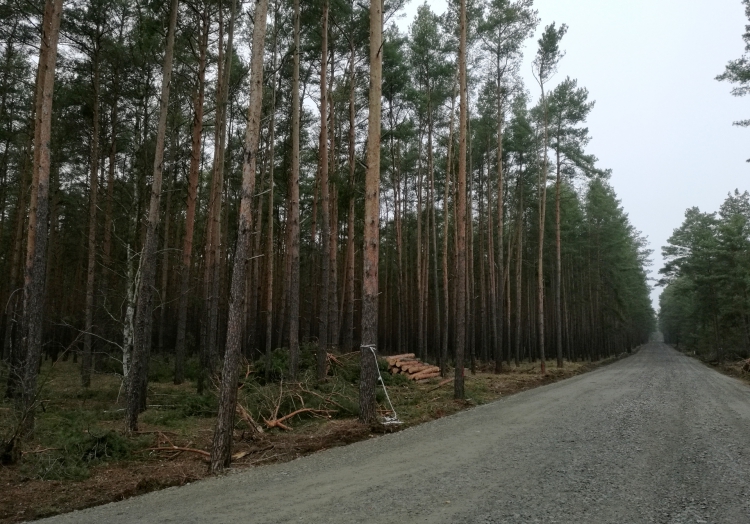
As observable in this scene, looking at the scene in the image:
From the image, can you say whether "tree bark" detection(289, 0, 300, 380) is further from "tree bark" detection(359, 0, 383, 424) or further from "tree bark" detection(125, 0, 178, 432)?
"tree bark" detection(125, 0, 178, 432)

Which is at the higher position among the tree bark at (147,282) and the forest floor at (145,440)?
the tree bark at (147,282)

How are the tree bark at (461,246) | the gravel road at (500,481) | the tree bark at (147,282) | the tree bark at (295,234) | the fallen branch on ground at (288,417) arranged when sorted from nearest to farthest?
the gravel road at (500,481) < the tree bark at (147,282) < the fallen branch on ground at (288,417) < the tree bark at (461,246) < the tree bark at (295,234)

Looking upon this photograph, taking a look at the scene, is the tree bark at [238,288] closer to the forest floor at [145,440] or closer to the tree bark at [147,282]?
the forest floor at [145,440]

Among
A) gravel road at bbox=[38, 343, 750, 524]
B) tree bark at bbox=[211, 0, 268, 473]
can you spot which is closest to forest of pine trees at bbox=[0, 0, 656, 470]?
tree bark at bbox=[211, 0, 268, 473]

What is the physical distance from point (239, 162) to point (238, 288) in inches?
739

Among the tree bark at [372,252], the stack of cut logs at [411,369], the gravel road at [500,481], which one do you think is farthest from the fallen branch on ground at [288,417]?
the stack of cut logs at [411,369]

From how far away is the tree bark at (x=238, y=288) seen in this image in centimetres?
667

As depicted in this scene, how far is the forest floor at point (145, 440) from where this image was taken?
18.9 feet

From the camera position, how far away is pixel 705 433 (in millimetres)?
7789

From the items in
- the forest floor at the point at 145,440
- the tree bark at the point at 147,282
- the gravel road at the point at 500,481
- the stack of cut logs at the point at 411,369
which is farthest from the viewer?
the stack of cut logs at the point at 411,369

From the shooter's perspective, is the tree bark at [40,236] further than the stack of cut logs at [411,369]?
No

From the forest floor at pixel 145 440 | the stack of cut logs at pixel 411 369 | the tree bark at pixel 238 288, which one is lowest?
the forest floor at pixel 145 440

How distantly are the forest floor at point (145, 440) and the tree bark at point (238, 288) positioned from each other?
0.48 metres

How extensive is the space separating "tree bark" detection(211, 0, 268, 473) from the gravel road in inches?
25.2
